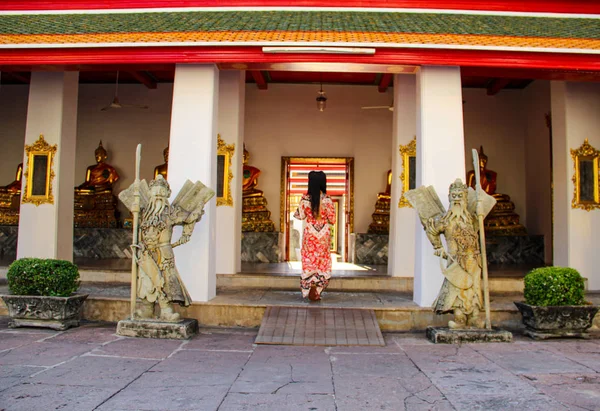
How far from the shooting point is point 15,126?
12359mm

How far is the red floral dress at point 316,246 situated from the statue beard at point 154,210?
1.98 m

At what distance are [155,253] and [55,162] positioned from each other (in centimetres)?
355

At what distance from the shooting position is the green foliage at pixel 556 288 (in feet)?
19.8

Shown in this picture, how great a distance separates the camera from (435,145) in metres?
6.89

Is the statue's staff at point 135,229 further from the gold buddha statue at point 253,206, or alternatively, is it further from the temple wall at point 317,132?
the temple wall at point 317,132

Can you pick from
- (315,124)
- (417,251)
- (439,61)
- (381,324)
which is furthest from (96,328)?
(315,124)

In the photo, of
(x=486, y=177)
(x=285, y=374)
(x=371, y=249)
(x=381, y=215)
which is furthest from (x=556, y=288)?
(x=486, y=177)

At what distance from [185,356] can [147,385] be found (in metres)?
0.99

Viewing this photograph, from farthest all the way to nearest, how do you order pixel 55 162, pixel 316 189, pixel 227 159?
pixel 227 159 → pixel 55 162 → pixel 316 189

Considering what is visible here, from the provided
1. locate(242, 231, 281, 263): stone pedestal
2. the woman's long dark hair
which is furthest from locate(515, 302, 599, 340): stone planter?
locate(242, 231, 281, 263): stone pedestal

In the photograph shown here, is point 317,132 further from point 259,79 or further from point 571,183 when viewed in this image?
point 571,183

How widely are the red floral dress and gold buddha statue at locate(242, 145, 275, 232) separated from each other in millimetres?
4405

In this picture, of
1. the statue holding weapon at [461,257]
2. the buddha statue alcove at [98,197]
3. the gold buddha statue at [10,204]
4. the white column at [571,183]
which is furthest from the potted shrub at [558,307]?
the gold buddha statue at [10,204]

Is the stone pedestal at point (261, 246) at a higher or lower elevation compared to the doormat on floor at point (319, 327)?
higher
